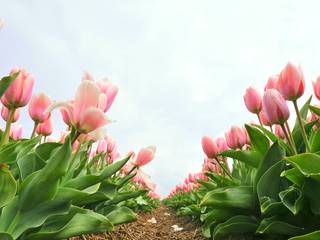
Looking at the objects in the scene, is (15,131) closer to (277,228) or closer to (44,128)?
(44,128)

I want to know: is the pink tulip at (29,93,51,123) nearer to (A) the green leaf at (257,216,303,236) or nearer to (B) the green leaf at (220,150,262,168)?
(B) the green leaf at (220,150,262,168)

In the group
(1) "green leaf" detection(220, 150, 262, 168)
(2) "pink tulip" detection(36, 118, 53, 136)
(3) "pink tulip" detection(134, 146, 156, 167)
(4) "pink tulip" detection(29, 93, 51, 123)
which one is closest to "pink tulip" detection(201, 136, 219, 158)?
(3) "pink tulip" detection(134, 146, 156, 167)

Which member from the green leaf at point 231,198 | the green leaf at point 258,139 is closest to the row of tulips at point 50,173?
the green leaf at point 231,198

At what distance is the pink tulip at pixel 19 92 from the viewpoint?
7.18 ft

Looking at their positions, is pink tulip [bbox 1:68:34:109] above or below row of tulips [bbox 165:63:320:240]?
above

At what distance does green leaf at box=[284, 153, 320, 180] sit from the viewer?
1.80 metres

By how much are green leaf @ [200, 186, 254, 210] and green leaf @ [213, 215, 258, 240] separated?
90 millimetres

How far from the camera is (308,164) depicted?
6.06 feet

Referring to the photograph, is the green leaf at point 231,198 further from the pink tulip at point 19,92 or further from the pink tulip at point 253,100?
the pink tulip at point 19,92

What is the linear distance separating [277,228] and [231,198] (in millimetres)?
363

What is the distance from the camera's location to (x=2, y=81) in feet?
6.11

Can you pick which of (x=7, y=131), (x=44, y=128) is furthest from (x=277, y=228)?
(x=44, y=128)

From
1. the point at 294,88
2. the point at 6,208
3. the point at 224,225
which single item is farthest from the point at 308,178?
the point at 6,208

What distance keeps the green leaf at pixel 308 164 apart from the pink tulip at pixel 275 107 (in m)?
0.45
